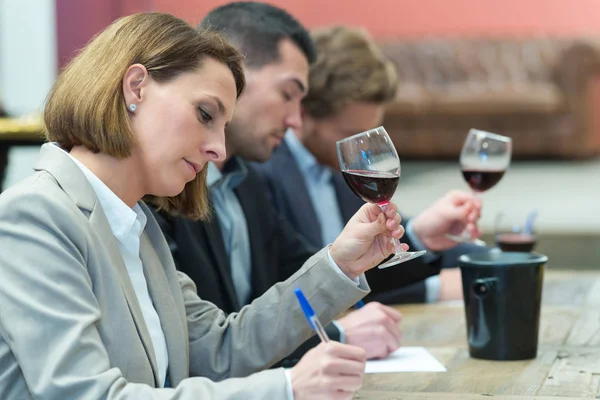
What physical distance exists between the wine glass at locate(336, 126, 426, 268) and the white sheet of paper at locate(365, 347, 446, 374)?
181 mm

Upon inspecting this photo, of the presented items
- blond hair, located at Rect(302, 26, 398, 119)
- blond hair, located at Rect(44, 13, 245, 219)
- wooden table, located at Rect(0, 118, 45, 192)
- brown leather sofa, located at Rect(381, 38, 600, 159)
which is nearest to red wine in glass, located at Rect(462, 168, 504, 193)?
blond hair, located at Rect(302, 26, 398, 119)

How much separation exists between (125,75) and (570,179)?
20.5ft

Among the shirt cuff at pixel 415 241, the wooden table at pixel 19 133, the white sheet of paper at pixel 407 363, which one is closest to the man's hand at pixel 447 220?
the shirt cuff at pixel 415 241

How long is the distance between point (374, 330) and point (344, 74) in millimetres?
1365

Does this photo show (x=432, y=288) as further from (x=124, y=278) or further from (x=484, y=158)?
(x=124, y=278)

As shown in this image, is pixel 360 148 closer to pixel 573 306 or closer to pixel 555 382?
pixel 555 382

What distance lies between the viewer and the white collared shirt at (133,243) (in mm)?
1202

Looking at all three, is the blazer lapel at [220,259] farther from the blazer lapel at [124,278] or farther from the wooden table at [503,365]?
the blazer lapel at [124,278]

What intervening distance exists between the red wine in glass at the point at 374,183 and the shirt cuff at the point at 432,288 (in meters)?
0.85

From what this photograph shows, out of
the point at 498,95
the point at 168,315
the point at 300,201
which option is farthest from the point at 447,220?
the point at 498,95

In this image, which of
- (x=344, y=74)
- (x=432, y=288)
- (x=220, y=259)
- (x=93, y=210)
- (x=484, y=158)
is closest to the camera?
(x=93, y=210)

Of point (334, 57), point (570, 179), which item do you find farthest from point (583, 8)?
point (334, 57)

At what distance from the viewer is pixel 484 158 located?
208cm

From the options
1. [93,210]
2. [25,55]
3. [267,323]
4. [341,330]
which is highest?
[93,210]
